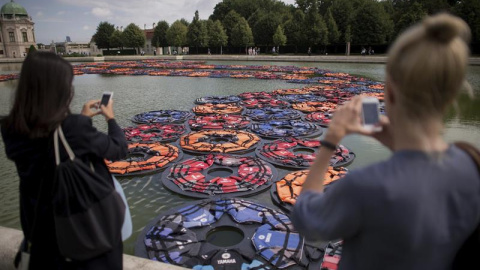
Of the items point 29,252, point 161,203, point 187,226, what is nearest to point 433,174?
point 29,252

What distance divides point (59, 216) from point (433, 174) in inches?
91.7

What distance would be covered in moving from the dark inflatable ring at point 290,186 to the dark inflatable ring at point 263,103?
29.5 feet

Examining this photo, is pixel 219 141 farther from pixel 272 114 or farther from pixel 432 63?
pixel 432 63

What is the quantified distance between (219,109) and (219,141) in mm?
5138

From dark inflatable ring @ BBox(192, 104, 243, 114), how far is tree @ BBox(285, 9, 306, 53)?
181ft

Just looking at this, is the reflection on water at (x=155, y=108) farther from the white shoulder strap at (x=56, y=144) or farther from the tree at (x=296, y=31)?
the tree at (x=296, y=31)

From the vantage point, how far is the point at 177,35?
8719 cm

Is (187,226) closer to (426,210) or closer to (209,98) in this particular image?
(426,210)

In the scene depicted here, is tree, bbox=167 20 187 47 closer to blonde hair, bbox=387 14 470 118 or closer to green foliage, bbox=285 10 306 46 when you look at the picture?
green foliage, bbox=285 10 306 46

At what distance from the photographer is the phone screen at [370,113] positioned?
1741mm

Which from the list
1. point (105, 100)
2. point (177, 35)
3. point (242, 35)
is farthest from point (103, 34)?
point (105, 100)

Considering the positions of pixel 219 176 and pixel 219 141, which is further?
pixel 219 141

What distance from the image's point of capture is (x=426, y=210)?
145 cm

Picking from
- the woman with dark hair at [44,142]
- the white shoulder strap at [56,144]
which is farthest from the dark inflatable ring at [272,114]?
the white shoulder strap at [56,144]
